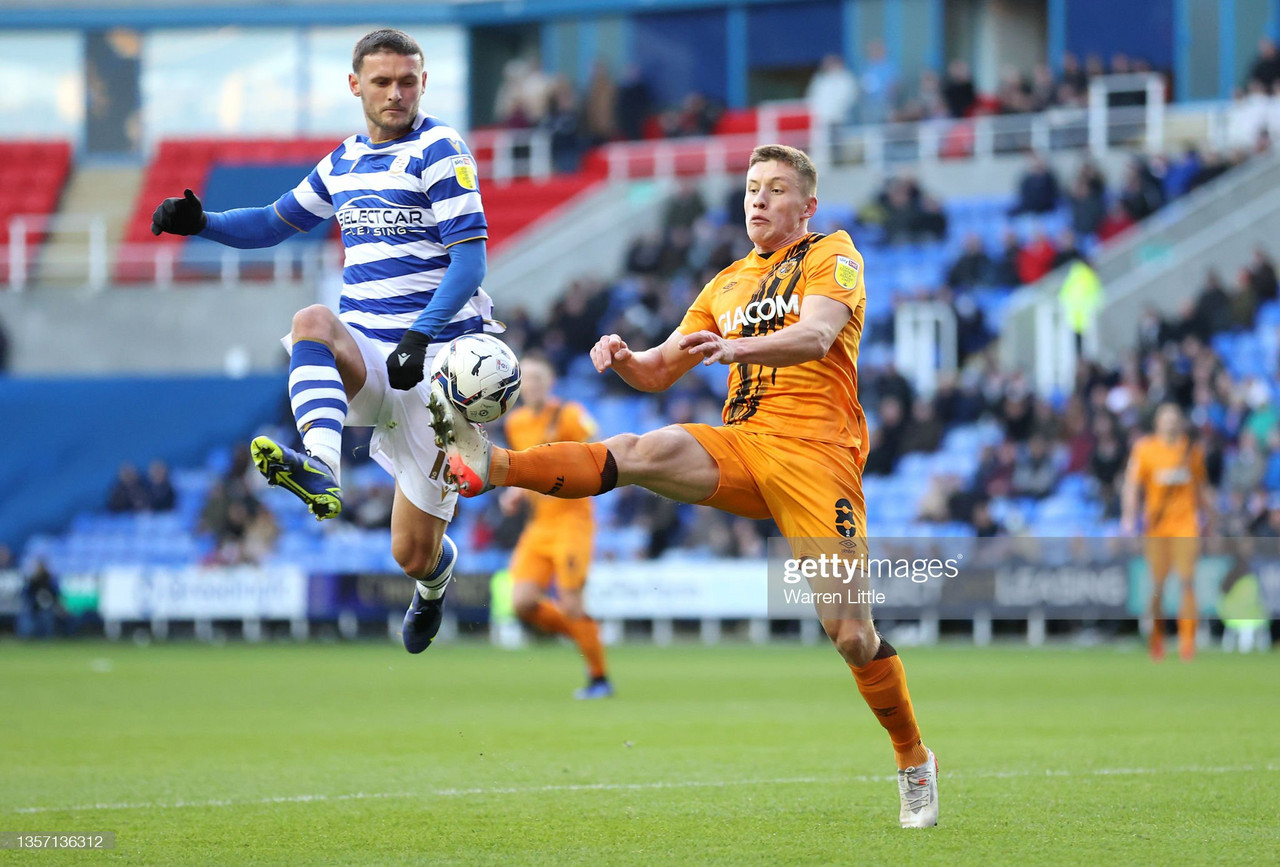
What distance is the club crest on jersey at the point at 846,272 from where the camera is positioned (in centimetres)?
659

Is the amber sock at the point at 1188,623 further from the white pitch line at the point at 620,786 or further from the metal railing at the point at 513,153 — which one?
the metal railing at the point at 513,153

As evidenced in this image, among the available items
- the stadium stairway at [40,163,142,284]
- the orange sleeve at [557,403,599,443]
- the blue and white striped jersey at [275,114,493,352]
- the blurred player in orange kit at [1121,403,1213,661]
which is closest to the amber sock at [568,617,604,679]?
the orange sleeve at [557,403,599,443]

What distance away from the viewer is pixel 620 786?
300 inches

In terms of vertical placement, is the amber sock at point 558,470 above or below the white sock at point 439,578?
above

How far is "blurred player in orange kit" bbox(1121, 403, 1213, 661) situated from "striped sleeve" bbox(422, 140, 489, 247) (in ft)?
34.1

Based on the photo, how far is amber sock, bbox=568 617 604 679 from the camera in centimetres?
1271

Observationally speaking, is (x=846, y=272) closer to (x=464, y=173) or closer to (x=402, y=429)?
(x=464, y=173)

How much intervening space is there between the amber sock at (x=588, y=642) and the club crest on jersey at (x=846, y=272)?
6466mm

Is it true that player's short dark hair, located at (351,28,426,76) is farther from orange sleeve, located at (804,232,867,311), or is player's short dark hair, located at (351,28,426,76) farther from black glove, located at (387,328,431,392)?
orange sleeve, located at (804,232,867,311)

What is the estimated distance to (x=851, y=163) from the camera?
1099 inches

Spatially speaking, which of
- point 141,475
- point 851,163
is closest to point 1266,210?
point 851,163

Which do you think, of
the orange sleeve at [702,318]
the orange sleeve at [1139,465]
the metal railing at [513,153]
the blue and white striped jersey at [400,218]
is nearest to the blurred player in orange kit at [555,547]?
the blue and white striped jersey at [400,218]

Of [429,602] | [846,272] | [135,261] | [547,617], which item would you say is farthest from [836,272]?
[135,261]

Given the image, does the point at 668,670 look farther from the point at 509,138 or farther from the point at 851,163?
the point at 509,138
